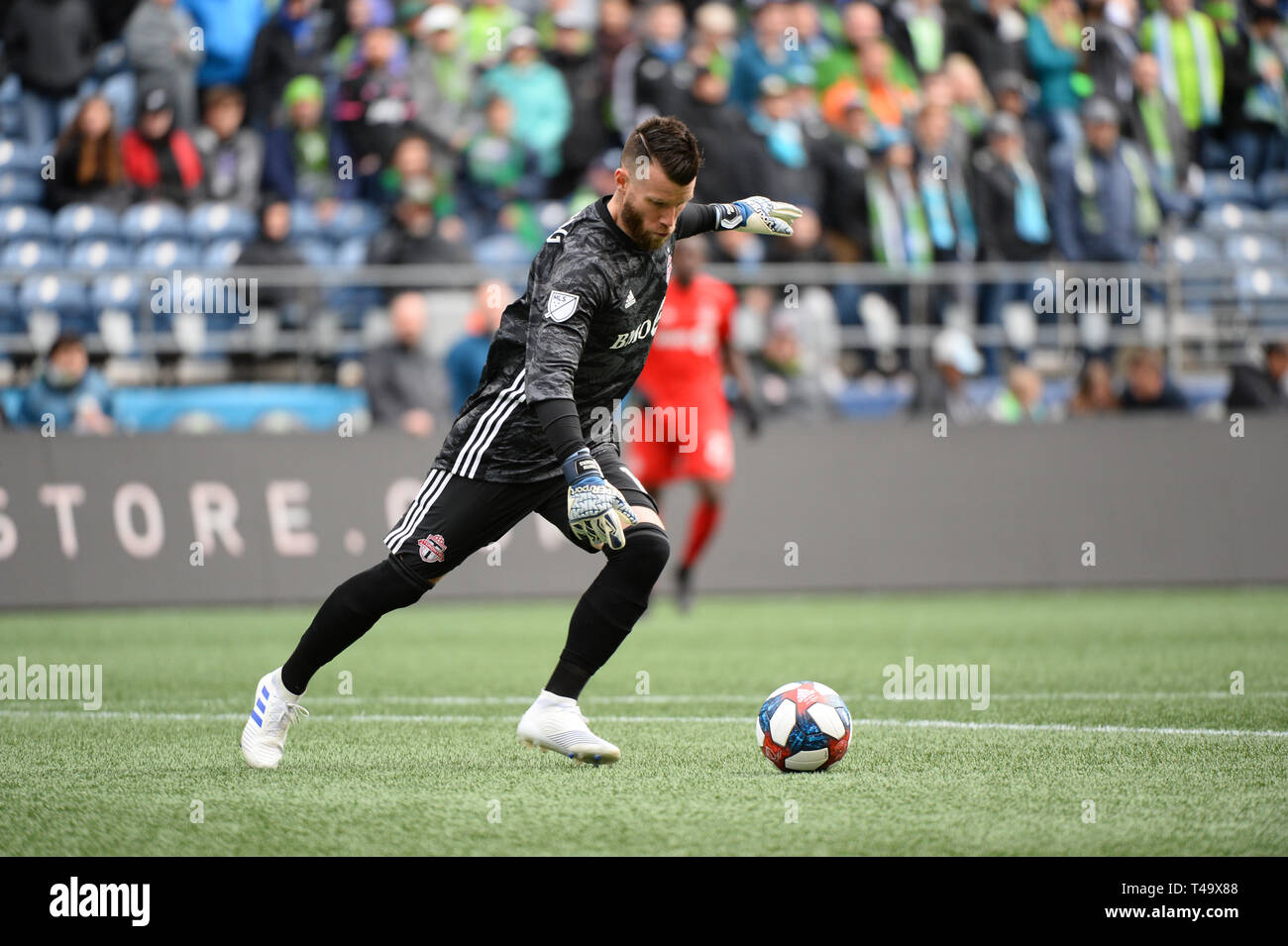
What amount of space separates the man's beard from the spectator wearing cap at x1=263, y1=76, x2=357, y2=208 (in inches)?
422

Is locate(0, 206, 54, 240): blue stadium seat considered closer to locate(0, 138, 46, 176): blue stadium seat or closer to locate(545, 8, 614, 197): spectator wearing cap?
locate(0, 138, 46, 176): blue stadium seat

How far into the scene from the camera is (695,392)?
13.3 m

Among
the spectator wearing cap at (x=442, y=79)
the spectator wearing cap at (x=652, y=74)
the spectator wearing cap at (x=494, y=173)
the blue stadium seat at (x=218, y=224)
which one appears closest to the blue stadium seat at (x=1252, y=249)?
the spectator wearing cap at (x=652, y=74)

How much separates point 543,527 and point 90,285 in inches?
169

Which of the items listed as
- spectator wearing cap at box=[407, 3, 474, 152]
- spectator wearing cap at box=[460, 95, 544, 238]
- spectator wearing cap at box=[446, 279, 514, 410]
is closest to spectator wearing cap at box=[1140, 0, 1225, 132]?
spectator wearing cap at box=[460, 95, 544, 238]

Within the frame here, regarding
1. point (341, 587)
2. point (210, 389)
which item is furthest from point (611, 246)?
point (210, 389)

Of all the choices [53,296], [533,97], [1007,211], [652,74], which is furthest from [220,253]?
[1007,211]

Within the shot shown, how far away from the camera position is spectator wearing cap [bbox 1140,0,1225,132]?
719 inches

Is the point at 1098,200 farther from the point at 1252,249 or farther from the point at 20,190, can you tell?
the point at 20,190

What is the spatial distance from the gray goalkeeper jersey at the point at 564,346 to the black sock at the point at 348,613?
444mm

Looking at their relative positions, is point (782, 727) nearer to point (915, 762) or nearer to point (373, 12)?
Answer: point (915, 762)

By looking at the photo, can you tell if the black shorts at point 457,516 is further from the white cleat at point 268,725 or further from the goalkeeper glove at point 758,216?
the goalkeeper glove at point 758,216

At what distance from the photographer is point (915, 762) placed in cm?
624

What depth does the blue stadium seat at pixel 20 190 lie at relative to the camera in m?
16.1
